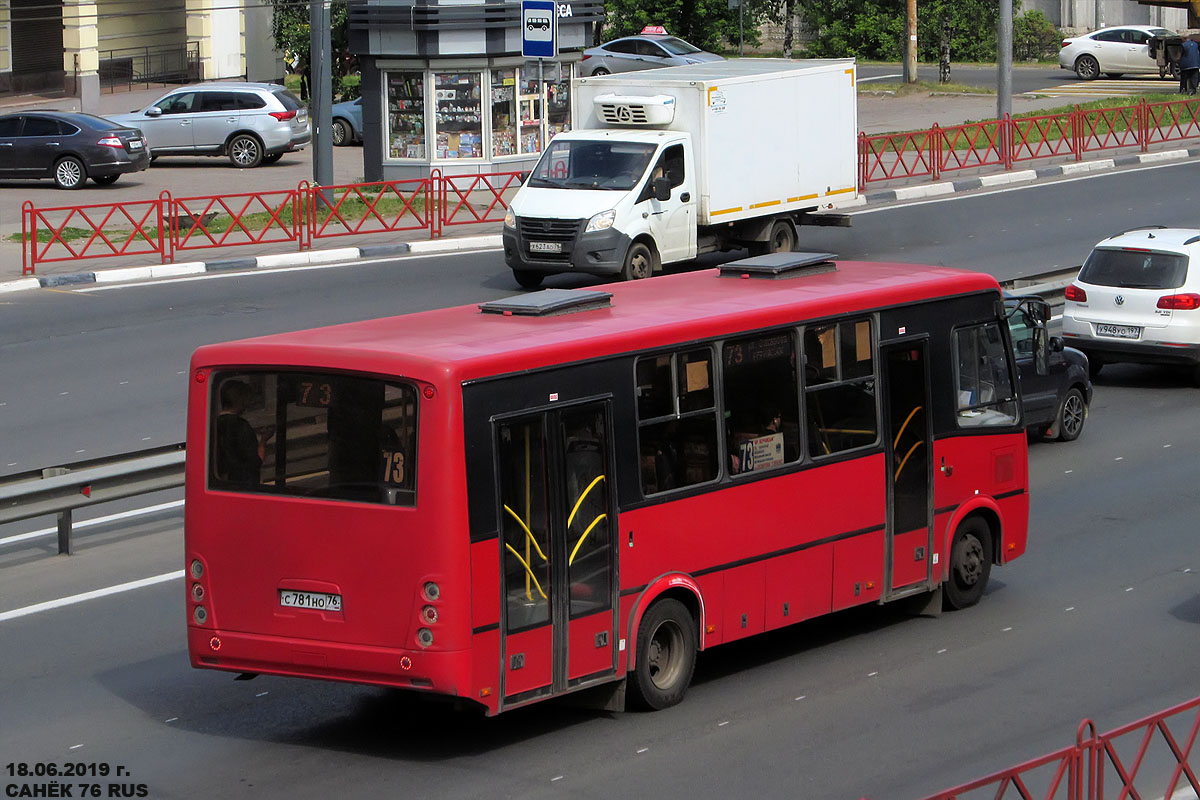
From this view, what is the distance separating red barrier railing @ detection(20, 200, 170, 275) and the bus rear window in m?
15.8

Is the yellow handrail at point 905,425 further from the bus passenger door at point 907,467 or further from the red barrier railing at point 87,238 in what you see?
the red barrier railing at point 87,238

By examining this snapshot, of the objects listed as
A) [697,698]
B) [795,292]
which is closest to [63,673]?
[697,698]

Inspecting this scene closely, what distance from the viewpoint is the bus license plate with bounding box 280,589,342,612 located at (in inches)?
340

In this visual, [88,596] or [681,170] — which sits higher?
[681,170]

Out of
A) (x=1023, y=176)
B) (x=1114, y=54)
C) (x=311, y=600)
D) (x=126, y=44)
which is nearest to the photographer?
(x=311, y=600)

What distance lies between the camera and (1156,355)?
18.5 metres

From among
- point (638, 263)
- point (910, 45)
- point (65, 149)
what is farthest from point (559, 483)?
point (910, 45)

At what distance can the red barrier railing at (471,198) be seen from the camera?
2848cm

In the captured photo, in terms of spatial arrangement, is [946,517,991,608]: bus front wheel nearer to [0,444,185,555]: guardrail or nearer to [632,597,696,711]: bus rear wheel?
[632,597,696,711]: bus rear wheel

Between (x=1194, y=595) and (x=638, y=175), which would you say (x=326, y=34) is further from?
(x=1194, y=595)

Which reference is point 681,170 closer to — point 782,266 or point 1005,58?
point 782,266

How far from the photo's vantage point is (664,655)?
31.6 ft

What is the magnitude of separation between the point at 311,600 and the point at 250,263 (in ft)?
57.1

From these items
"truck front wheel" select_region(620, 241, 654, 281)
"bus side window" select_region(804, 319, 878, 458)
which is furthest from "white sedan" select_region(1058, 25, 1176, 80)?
"bus side window" select_region(804, 319, 878, 458)
